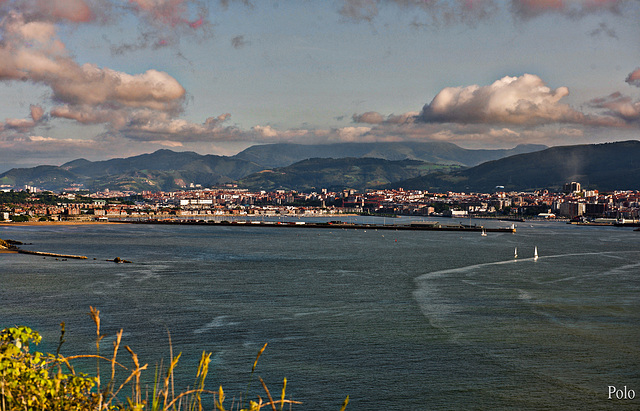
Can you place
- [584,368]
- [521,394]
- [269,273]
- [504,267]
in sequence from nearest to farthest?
[521,394] < [584,368] < [269,273] < [504,267]

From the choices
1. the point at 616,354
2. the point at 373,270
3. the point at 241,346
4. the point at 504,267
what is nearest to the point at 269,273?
the point at 373,270

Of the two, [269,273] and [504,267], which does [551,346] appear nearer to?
[269,273]

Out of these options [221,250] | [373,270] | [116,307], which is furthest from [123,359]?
[221,250]

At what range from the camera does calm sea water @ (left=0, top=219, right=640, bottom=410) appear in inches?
668

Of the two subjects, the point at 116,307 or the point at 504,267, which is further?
the point at 504,267

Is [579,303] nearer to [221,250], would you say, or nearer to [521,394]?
[521,394]

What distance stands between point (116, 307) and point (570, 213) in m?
194

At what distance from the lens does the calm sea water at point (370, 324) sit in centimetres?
1697

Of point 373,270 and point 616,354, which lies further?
point 373,270

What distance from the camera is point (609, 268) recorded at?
49.7 metres

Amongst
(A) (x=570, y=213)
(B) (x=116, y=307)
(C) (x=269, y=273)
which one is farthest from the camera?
(A) (x=570, y=213)

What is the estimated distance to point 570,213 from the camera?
652 ft

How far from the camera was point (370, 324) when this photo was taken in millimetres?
24953

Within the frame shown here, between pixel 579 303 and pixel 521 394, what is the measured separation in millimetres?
16707
